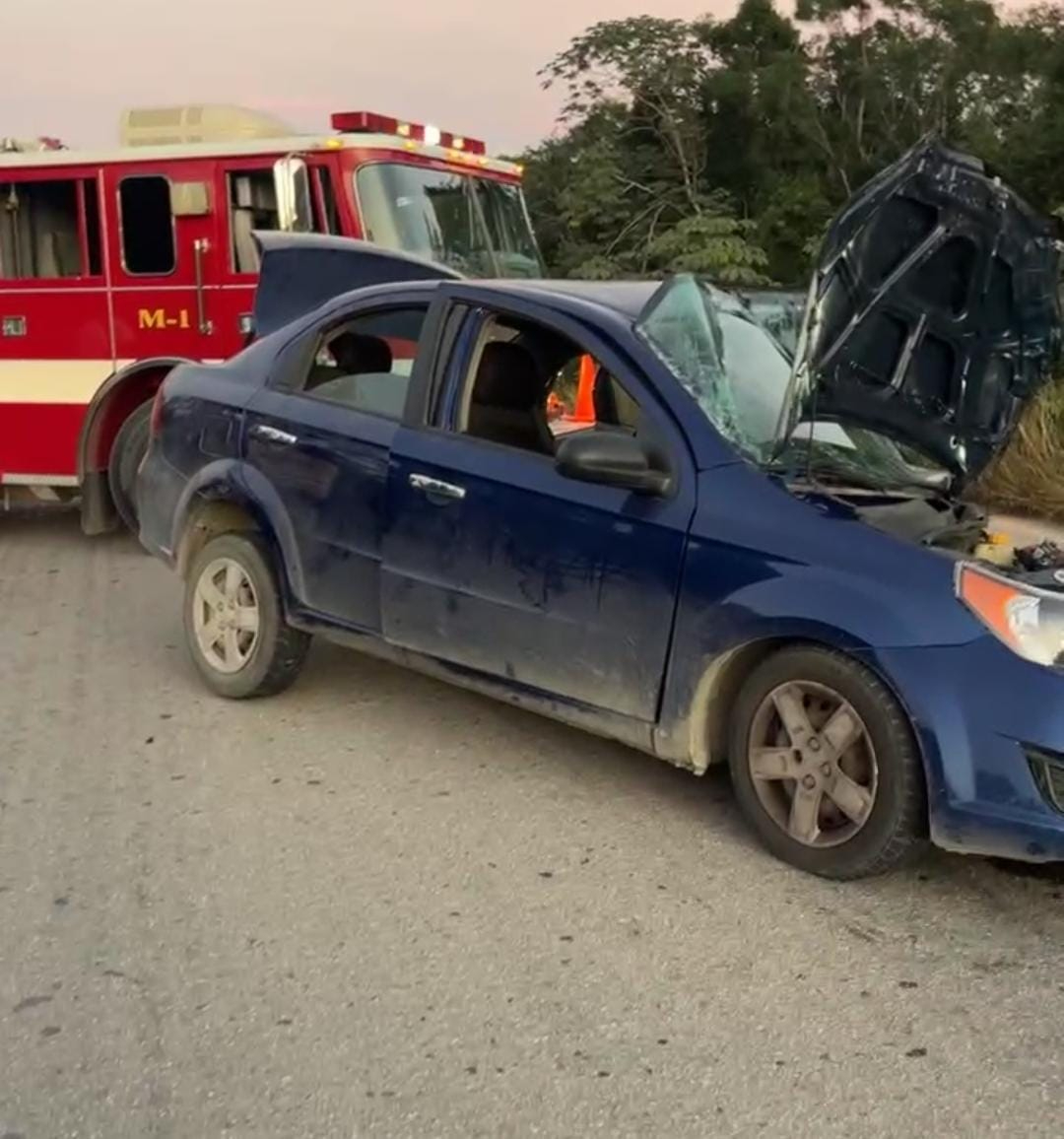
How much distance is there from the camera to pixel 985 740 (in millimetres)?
3840

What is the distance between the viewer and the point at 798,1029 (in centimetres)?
347

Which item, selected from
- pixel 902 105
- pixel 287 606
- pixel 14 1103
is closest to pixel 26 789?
pixel 287 606

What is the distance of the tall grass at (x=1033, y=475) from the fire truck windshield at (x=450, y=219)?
11.2 feet

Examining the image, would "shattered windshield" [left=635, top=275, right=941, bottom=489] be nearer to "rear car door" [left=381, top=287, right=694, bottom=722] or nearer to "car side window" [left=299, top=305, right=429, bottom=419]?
"rear car door" [left=381, top=287, right=694, bottom=722]

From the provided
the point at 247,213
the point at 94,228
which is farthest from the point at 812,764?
the point at 94,228

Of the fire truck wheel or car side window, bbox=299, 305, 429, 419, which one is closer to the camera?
car side window, bbox=299, 305, 429, 419

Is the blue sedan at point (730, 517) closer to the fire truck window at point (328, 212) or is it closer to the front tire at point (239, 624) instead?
the front tire at point (239, 624)

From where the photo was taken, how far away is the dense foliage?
33812mm

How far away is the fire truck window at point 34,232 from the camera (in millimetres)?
9430

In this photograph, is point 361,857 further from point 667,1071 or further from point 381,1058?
point 667,1071

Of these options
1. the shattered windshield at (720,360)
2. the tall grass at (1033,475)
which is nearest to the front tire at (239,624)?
the shattered windshield at (720,360)

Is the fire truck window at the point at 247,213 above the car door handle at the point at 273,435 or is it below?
above

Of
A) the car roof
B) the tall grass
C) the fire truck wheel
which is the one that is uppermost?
the car roof

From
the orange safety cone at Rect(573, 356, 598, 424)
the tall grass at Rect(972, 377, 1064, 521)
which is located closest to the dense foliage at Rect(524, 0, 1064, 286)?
the tall grass at Rect(972, 377, 1064, 521)
